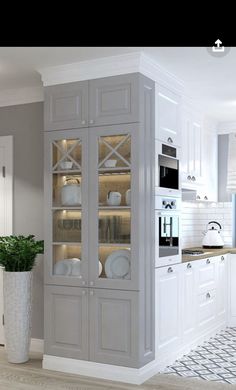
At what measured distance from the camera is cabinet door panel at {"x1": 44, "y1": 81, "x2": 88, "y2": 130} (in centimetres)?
392

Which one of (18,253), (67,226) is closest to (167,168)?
(67,226)

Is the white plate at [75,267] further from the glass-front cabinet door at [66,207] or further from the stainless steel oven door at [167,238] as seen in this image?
the stainless steel oven door at [167,238]

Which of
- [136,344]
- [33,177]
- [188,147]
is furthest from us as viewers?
[188,147]

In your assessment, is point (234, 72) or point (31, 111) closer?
point (234, 72)

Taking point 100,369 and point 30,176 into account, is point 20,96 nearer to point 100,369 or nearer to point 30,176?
point 30,176

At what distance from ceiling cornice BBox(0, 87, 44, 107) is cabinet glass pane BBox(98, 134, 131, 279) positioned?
1106 mm

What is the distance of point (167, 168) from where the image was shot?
416cm

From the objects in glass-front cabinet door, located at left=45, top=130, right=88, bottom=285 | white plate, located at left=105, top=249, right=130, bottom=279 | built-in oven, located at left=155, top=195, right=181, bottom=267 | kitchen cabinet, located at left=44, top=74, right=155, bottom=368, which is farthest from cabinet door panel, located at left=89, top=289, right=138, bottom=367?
built-in oven, located at left=155, top=195, right=181, bottom=267

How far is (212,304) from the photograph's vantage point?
5246 millimetres

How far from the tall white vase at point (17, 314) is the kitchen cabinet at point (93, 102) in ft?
4.43

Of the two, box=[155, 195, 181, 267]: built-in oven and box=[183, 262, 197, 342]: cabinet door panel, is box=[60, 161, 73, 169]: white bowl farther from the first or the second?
box=[183, 262, 197, 342]: cabinet door panel

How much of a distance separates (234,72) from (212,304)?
101 inches
